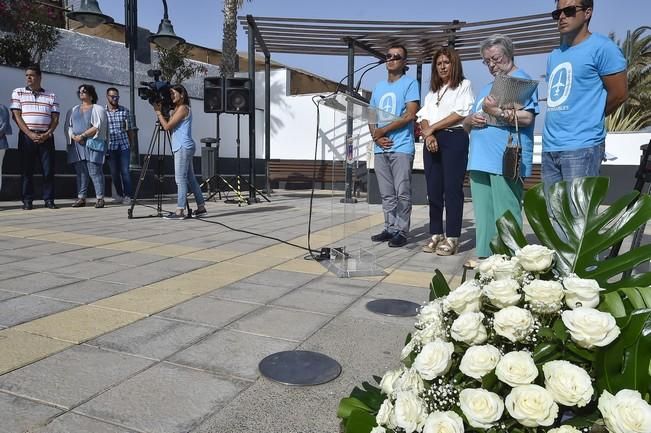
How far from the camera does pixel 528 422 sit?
84 cm

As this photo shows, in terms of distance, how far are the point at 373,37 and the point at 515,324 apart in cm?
1079

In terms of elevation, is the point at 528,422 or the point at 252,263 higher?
the point at 528,422

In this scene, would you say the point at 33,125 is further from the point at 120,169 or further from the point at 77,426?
the point at 77,426

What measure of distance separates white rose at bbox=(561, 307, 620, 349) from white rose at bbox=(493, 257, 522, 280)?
18 cm

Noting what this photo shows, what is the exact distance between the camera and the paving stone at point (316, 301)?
9.73ft

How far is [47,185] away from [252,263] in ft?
17.5

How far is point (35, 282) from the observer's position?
337cm

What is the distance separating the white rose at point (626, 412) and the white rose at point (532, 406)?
78mm

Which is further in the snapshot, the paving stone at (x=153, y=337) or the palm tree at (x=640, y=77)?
the palm tree at (x=640, y=77)

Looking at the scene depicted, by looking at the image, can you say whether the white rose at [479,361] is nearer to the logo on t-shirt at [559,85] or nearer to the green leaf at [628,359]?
the green leaf at [628,359]

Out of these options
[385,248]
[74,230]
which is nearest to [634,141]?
[385,248]

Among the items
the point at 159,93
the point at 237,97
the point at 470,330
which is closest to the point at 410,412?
the point at 470,330

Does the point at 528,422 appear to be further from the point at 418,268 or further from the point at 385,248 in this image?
the point at 385,248

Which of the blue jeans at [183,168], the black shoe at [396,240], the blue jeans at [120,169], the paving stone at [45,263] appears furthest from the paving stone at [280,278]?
the blue jeans at [120,169]
